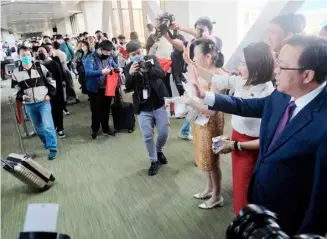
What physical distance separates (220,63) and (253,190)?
46.5 inches

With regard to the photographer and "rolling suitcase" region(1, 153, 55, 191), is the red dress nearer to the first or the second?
the photographer

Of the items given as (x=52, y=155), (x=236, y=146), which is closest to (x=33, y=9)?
(x=52, y=155)

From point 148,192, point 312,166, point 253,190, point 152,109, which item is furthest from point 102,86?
point 312,166

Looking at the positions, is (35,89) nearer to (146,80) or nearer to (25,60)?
(25,60)

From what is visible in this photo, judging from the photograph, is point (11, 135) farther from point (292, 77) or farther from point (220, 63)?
point (292, 77)

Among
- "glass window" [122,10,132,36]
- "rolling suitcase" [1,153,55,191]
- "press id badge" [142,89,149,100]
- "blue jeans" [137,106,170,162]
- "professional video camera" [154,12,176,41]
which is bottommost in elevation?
"rolling suitcase" [1,153,55,191]

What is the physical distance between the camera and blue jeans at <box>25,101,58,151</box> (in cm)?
366

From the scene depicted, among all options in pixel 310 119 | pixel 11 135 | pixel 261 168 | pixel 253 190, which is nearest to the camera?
pixel 310 119

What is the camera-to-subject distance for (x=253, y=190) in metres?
→ 1.43

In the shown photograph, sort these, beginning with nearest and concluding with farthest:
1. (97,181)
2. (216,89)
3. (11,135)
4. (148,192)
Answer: (216,89)
(148,192)
(97,181)
(11,135)

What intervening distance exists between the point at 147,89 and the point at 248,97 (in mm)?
1412

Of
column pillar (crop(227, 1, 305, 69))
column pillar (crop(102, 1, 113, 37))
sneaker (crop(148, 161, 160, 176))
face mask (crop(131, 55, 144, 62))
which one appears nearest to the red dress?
sneaker (crop(148, 161, 160, 176))

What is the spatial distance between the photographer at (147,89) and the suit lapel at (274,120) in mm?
1771

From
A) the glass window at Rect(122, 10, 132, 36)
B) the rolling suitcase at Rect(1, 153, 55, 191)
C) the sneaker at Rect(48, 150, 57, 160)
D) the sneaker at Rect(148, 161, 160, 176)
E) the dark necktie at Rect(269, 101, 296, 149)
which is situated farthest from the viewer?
the glass window at Rect(122, 10, 132, 36)
